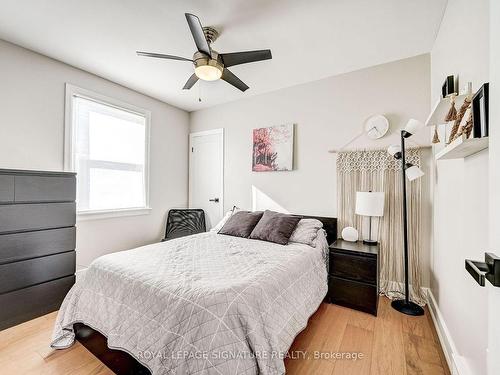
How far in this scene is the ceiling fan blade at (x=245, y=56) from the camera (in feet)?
6.14

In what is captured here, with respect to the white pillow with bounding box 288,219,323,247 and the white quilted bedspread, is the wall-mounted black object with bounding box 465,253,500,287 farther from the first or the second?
the white pillow with bounding box 288,219,323,247

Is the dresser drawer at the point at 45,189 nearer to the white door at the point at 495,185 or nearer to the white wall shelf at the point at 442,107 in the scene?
the white door at the point at 495,185

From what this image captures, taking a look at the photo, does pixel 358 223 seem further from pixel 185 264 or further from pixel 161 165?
pixel 161 165

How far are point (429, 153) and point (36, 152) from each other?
4201 mm

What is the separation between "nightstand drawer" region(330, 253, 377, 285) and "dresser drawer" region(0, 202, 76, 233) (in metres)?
2.80

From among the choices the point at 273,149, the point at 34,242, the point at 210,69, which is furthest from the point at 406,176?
the point at 34,242

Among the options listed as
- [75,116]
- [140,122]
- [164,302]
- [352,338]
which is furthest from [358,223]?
[75,116]

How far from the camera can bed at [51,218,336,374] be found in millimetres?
1143

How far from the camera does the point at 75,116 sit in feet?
9.37

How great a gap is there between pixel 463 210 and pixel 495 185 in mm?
992

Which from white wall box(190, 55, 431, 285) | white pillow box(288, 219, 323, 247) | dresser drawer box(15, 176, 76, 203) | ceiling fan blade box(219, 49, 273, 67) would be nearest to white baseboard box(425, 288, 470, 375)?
white wall box(190, 55, 431, 285)

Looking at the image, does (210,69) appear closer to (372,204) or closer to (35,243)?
(372,204)

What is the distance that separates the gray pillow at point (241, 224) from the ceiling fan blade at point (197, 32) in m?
1.84

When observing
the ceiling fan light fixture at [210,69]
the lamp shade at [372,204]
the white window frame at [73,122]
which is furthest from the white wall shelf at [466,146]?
the white window frame at [73,122]
